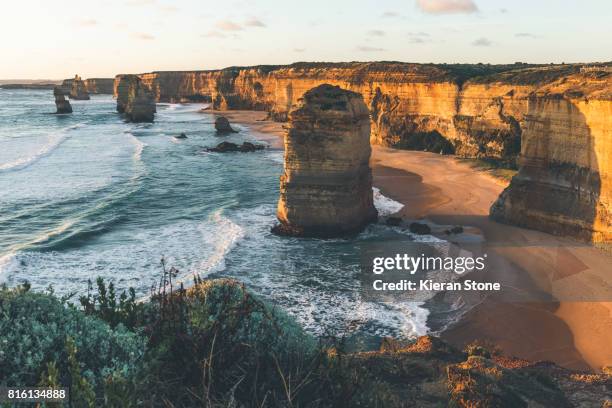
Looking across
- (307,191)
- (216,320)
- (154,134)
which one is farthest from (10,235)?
(154,134)

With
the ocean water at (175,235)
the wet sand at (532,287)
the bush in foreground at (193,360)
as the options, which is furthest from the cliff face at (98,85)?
the bush in foreground at (193,360)

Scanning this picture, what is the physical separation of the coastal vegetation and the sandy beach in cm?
610

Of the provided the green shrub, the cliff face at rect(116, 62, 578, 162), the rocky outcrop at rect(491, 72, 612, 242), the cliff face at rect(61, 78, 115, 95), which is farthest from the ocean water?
the cliff face at rect(61, 78, 115, 95)

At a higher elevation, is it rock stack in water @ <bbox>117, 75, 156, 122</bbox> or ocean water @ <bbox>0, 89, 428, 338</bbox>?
rock stack in water @ <bbox>117, 75, 156, 122</bbox>

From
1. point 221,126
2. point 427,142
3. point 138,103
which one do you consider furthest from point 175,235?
point 138,103

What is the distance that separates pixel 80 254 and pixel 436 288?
14920mm

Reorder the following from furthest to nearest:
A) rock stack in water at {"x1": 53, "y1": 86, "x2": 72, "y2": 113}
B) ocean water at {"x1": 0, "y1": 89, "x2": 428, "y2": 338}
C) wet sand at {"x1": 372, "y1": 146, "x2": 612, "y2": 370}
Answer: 1. rock stack in water at {"x1": 53, "y1": 86, "x2": 72, "y2": 113}
2. ocean water at {"x1": 0, "y1": 89, "x2": 428, "y2": 338}
3. wet sand at {"x1": 372, "y1": 146, "x2": 612, "y2": 370}

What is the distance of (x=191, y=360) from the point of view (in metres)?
5.99

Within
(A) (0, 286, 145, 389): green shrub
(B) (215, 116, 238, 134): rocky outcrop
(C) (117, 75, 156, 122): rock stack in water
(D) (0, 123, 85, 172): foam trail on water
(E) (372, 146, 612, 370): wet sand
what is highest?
(C) (117, 75, 156, 122): rock stack in water

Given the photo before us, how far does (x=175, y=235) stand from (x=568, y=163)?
18.3 meters

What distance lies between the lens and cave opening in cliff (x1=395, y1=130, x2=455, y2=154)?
4644 cm

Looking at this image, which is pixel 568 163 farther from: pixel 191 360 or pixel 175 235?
pixel 191 360

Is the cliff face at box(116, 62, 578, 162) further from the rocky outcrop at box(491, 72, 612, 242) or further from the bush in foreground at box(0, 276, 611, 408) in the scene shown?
the bush in foreground at box(0, 276, 611, 408)

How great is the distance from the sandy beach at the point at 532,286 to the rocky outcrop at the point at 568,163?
847 mm
